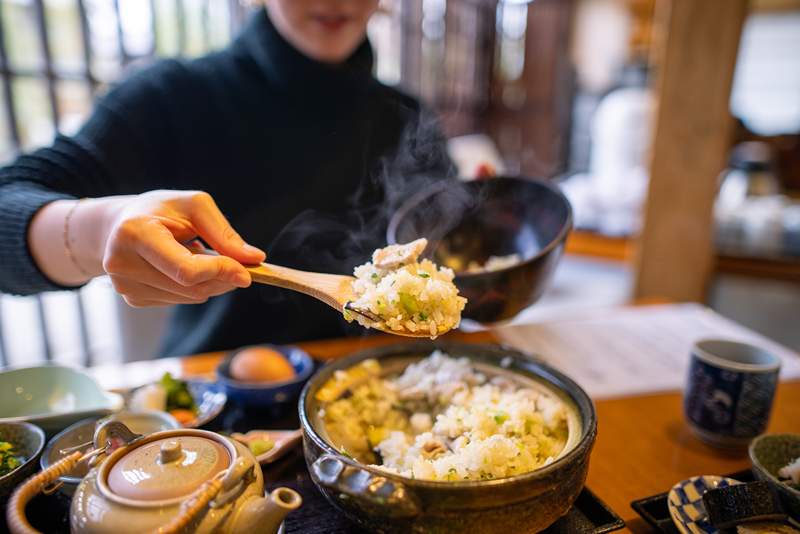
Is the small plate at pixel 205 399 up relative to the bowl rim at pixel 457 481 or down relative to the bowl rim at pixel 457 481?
down

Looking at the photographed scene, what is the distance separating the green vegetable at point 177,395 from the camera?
53.4 inches

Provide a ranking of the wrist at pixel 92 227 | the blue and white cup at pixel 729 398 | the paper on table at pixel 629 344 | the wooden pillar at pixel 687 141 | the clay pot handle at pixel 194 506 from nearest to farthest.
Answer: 1. the clay pot handle at pixel 194 506
2. the wrist at pixel 92 227
3. the blue and white cup at pixel 729 398
4. the paper on table at pixel 629 344
5. the wooden pillar at pixel 687 141

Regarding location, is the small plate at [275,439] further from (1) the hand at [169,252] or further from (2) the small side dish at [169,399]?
(1) the hand at [169,252]

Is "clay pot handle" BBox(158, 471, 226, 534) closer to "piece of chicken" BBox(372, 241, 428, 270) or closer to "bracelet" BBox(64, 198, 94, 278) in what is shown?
"piece of chicken" BBox(372, 241, 428, 270)

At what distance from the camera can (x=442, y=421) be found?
1.11 metres

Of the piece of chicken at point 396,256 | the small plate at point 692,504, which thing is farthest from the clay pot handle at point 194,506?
the small plate at point 692,504

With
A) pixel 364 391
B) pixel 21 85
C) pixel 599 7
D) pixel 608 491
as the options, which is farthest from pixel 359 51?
pixel 599 7

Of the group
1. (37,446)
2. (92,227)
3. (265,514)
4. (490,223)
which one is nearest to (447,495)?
(265,514)

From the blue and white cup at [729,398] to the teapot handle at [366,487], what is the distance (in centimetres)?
95

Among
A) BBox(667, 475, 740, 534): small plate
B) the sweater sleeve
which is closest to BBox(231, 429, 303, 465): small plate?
the sweater sleeve

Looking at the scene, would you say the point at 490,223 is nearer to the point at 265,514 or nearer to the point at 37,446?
the point at 265,514

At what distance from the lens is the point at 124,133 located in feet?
5.64

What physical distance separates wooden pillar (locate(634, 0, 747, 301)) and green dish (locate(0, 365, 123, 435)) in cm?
267

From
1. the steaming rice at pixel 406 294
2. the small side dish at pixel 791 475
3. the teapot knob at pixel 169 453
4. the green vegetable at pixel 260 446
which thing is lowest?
the green vegetable at pixel 260 446
